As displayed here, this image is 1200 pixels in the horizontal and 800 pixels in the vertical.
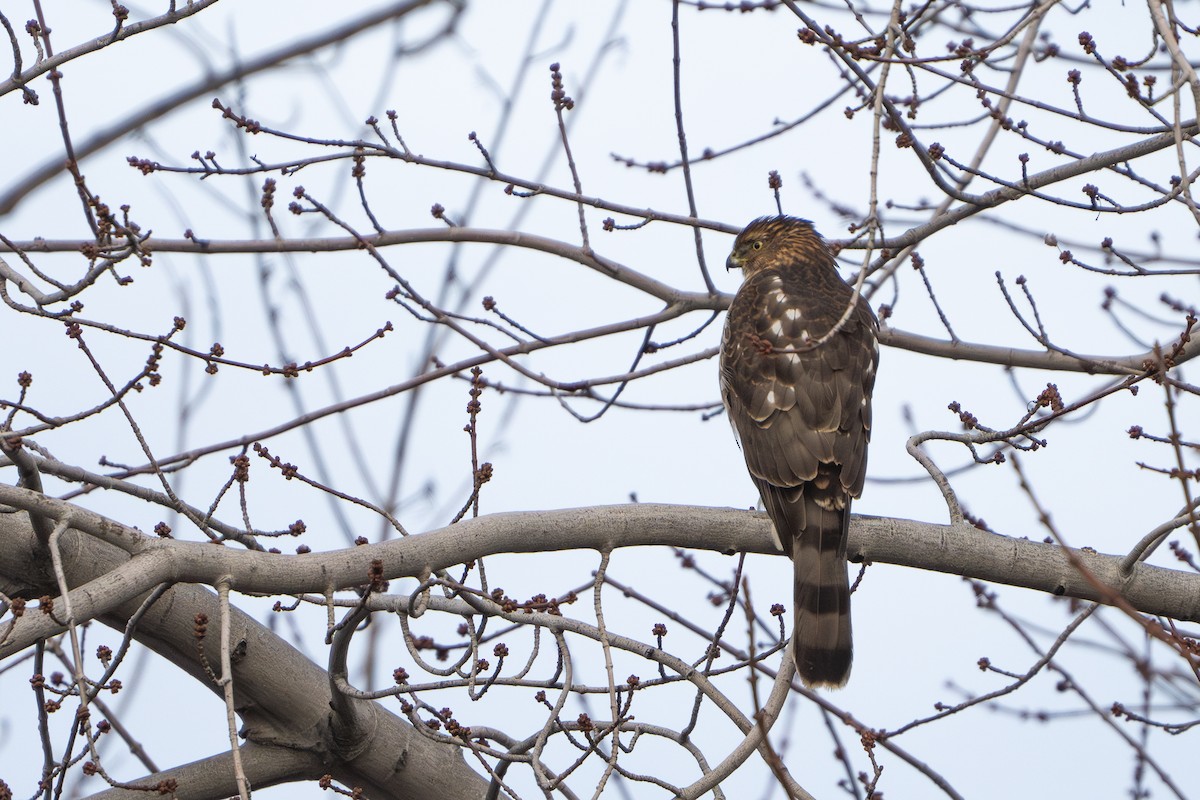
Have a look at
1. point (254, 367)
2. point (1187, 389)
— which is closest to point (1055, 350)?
point (1187, 389)

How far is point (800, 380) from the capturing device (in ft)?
15.3

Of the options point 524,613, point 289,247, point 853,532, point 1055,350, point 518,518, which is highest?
point 289,247

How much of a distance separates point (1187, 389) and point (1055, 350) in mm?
618

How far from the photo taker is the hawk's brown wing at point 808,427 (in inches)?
167

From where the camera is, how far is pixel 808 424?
14.9 ft

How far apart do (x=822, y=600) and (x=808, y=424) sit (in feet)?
2.09

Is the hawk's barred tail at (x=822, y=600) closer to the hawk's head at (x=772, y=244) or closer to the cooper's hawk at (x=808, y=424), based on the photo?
the cooper's hawk at (x=808, y=424)

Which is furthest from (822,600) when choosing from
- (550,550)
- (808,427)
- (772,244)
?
(772,244)

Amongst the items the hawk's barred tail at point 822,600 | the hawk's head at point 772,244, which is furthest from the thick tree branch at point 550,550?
the hawk's head at point 772,244

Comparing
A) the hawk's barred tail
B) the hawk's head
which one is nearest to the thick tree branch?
the hawk's barred tail

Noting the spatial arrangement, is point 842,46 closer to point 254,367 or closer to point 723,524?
point 723,524

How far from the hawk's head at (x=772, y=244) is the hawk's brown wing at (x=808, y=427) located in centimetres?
64

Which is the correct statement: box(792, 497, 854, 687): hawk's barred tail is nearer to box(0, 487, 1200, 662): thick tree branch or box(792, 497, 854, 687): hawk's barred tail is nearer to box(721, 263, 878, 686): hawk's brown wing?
box(721, 263, 878, 686): hawk's brown wing

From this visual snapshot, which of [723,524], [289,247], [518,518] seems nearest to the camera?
[518,518]
